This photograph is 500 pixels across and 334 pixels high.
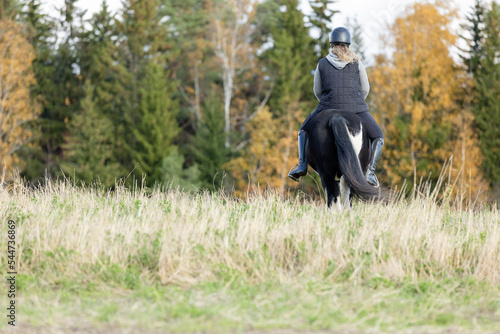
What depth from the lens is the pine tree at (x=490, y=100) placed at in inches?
1335

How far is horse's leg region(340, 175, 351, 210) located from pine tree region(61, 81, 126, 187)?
25.4 m

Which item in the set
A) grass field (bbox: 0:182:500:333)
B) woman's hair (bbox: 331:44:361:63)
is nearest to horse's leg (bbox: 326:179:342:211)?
grass field (bbox: 0:182:500:333)

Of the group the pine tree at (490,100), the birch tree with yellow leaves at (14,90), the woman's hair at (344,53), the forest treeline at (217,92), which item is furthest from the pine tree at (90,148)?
the woman's hair at (344,53)

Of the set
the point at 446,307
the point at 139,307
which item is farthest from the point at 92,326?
the point at 446,307

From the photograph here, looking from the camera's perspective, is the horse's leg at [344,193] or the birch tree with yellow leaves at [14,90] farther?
the birch tree with yellow leaves at [14,90]

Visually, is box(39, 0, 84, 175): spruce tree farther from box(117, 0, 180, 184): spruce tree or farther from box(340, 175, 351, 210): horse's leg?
box(340, 175, 351, 210): horse's leg

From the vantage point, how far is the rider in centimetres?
855

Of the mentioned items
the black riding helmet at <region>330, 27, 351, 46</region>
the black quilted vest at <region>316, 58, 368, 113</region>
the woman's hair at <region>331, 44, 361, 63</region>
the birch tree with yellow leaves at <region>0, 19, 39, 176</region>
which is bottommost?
the birch tree with yellow leaves at <region>0, 19, 39, 176</region>

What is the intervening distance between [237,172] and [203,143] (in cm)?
249

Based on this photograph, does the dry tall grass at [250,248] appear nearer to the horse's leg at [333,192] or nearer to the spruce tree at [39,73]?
the horse's leg at [333,192]

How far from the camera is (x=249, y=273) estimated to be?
6.13 metres

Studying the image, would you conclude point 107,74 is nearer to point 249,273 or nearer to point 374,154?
point 374,154

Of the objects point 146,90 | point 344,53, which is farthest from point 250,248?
point 146,90

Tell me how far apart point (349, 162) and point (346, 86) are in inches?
42.1
